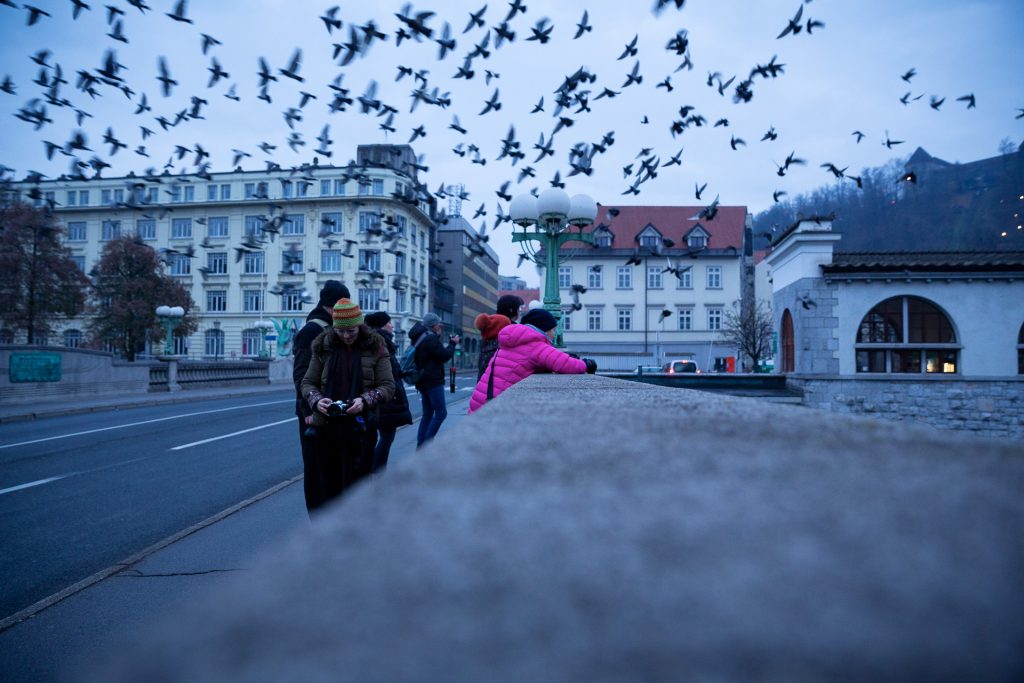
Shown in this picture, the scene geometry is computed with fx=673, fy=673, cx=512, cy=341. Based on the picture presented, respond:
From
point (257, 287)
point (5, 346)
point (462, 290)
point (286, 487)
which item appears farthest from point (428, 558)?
point (462, 290)

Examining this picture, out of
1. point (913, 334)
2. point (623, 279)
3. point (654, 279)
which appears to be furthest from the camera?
point (654, 279)

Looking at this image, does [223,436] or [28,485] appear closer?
[28,485]

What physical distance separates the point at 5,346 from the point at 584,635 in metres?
25.7

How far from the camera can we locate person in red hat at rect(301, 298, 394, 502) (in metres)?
5.11

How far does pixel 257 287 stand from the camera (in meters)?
65.9

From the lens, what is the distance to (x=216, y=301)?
2633 inches

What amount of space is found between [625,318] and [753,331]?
44.0 ft

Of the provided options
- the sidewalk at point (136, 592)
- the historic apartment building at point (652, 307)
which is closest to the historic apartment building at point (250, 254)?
the historic apartment building at point (652, 307)

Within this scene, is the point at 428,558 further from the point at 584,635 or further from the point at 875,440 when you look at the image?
the point at 875,440

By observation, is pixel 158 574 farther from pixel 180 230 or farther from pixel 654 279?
pixel 180 230

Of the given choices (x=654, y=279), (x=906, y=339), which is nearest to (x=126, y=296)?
(x=654, y=279)

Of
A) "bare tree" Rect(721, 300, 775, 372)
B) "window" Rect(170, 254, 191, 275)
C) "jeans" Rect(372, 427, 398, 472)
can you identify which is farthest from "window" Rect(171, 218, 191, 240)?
"jeans" Rect(372, 427, 398, 472)

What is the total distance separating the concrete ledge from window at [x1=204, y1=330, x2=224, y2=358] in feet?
235

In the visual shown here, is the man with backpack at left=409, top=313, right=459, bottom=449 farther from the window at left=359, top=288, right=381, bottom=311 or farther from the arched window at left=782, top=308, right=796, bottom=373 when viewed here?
the window at left=359, top=288, right=381, bottom=311
